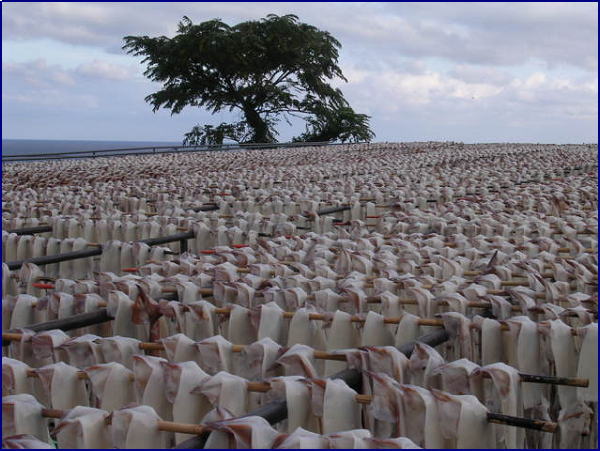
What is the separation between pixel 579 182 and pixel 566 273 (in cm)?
540

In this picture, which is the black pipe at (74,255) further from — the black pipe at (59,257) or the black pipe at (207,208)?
the black pipe at (207,208)

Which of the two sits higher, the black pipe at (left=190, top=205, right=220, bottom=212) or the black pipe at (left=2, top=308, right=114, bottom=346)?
the black pipe at (left=190, top=205, right=220, bottom=212)

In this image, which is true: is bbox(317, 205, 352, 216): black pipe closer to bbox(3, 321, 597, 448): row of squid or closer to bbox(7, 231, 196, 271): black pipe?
bbox(7, 231, 196, 271): black pipe

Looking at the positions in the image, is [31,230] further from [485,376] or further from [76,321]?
[485,376]

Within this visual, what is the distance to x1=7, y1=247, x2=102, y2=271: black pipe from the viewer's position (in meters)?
4.62

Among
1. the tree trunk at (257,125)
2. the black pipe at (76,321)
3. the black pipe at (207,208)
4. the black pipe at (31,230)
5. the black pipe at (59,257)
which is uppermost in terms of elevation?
the tree trunk at (257,125)

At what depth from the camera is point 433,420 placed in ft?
6.73

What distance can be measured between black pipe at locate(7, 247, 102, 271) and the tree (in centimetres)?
2823

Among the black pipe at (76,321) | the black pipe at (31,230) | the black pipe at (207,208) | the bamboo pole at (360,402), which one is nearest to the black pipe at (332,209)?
the black pipe at (207,208)

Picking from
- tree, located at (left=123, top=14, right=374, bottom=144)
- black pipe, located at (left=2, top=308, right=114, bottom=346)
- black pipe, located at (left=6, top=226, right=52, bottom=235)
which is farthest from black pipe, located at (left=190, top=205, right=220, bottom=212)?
tree, located at (left=123, top=14, right=374, bottom=144)

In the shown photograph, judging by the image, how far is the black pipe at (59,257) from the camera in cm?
462

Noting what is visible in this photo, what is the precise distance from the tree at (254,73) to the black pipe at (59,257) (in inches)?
1112

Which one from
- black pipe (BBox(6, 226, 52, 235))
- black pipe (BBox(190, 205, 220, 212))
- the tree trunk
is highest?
the tree trunk

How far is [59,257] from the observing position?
15.8 ft
